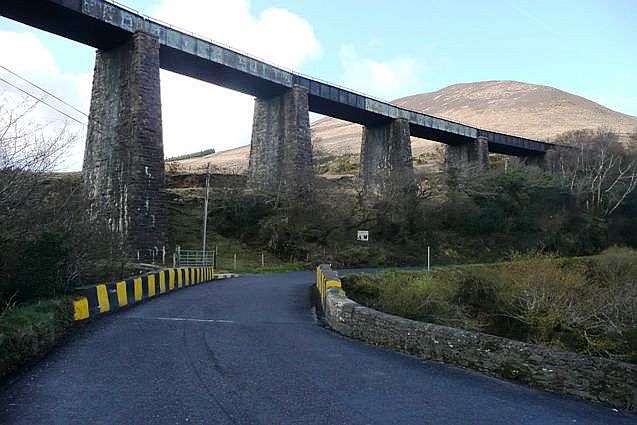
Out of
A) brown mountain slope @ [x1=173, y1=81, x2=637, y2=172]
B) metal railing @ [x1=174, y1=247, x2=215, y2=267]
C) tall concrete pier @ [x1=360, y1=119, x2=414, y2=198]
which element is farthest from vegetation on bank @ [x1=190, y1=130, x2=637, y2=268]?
brown mountain slope @ [x1=173, y1=81, x2=637, y2=172]

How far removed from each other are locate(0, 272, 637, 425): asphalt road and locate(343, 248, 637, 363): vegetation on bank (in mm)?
6903

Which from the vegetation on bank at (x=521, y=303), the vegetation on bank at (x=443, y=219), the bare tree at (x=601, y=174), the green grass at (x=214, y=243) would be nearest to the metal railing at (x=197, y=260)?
the green grass at (x=214, y=243)

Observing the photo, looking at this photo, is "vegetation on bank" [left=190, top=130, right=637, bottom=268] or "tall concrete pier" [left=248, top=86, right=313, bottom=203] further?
"vegetation on bank" [left=190, top=130, right=637, bottom=268]

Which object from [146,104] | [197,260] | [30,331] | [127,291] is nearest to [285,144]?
[197,260]

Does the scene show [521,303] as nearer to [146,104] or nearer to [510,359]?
[510,359]

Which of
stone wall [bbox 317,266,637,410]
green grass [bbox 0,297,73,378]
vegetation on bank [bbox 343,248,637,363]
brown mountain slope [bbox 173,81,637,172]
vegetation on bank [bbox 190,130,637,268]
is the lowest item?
vegetation on bank [bbox 343,248,637,363]

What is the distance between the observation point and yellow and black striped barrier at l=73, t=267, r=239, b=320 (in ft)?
37.5

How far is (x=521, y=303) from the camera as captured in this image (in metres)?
19.2

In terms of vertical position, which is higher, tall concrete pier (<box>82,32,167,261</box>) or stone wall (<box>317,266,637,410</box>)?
tall concrete pier (<box>82,32,167,261</box>)

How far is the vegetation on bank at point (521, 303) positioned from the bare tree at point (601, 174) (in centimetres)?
2019

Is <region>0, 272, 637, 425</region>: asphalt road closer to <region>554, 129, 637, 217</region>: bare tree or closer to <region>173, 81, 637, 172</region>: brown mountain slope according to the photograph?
<region>554, 129, 637, 217</region>: bare tree

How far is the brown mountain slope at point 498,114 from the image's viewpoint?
10019cm

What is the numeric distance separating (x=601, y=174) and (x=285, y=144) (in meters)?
29.8

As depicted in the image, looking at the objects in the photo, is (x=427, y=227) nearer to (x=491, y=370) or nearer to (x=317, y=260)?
(x=317, y=260)
